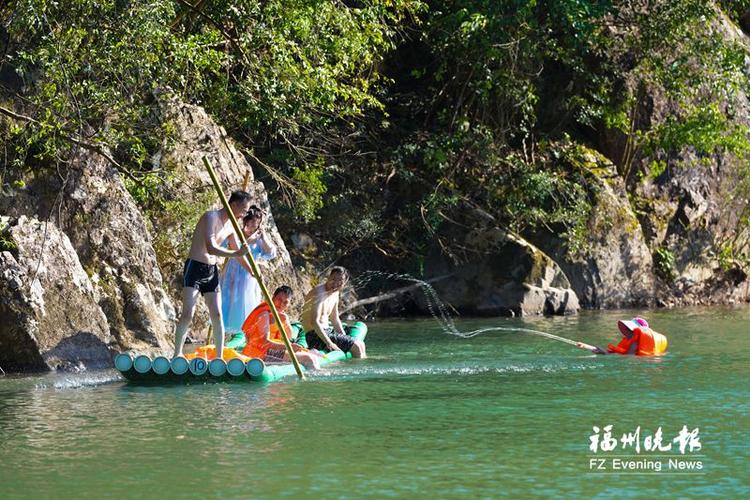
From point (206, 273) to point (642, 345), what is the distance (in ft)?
16.6

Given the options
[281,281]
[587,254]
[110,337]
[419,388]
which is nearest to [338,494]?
[419,388]

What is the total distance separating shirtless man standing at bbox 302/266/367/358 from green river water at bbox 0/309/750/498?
37 cm

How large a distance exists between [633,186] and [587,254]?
260 centimetres

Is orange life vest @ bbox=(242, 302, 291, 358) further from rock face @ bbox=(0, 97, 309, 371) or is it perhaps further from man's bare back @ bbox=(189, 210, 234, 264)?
rock face @ bbox=(0, 97, 309, 371)

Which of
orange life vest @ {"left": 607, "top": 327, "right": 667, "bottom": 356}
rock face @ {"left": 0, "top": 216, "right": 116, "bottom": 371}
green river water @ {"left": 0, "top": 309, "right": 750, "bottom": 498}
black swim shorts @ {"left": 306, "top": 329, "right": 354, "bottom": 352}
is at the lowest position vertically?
green river water @ {"left": 0, "top": 309, "right": 750, "bottom": 498}

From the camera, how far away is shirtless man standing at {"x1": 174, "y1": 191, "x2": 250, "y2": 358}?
11.1 m

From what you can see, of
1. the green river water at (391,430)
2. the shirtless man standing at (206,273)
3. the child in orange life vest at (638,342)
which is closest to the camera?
the green river water at (391,430)

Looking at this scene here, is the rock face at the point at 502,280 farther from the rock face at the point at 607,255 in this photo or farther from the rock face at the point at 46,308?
A: the rock face at the point at 46,308

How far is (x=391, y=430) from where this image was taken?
8.49 metres

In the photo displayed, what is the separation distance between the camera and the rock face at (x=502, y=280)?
825 inches

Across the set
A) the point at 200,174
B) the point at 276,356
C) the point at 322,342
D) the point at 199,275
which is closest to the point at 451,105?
the point at 200,174

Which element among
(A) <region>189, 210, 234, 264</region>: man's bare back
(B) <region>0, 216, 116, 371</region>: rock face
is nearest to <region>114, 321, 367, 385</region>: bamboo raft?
(A) <region>189, 210, 234, 264</region>: man's bare back

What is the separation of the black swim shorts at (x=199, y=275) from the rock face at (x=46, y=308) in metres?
1.85

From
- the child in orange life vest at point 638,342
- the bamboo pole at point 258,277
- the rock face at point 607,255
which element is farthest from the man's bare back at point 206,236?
the rock face at point 607,255
